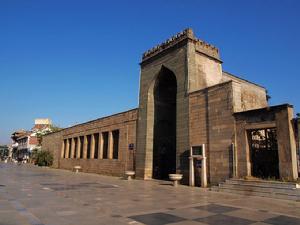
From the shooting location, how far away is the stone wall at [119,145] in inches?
902

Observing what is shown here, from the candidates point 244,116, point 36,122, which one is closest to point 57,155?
point 244,116

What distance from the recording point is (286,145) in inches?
458

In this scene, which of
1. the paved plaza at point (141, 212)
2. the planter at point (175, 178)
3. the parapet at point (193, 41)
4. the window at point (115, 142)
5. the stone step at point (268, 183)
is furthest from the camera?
the window at point (115, 142)

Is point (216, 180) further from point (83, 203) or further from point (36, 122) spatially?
point (36, 122)

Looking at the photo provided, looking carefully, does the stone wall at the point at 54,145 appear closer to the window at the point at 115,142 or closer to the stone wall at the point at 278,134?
the window at the point at 115,142

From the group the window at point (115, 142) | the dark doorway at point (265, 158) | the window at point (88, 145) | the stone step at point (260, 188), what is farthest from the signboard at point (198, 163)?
the window at point (88, 145)

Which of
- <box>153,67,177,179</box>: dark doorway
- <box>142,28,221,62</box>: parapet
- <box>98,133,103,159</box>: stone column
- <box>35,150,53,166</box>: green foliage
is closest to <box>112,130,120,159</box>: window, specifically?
<box>98,133,103,159</box>: stone column

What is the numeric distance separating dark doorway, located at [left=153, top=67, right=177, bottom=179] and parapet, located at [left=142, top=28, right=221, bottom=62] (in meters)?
1.90

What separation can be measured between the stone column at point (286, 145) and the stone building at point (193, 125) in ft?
0.13

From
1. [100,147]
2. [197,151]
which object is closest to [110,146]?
[100,147]

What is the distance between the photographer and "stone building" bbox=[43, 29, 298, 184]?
1327 cm

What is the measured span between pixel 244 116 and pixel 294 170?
3.43 metres

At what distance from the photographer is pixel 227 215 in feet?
24.1

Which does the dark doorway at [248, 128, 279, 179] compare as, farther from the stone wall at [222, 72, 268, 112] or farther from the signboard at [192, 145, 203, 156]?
the signboard at [192, 145, 203, 156]
